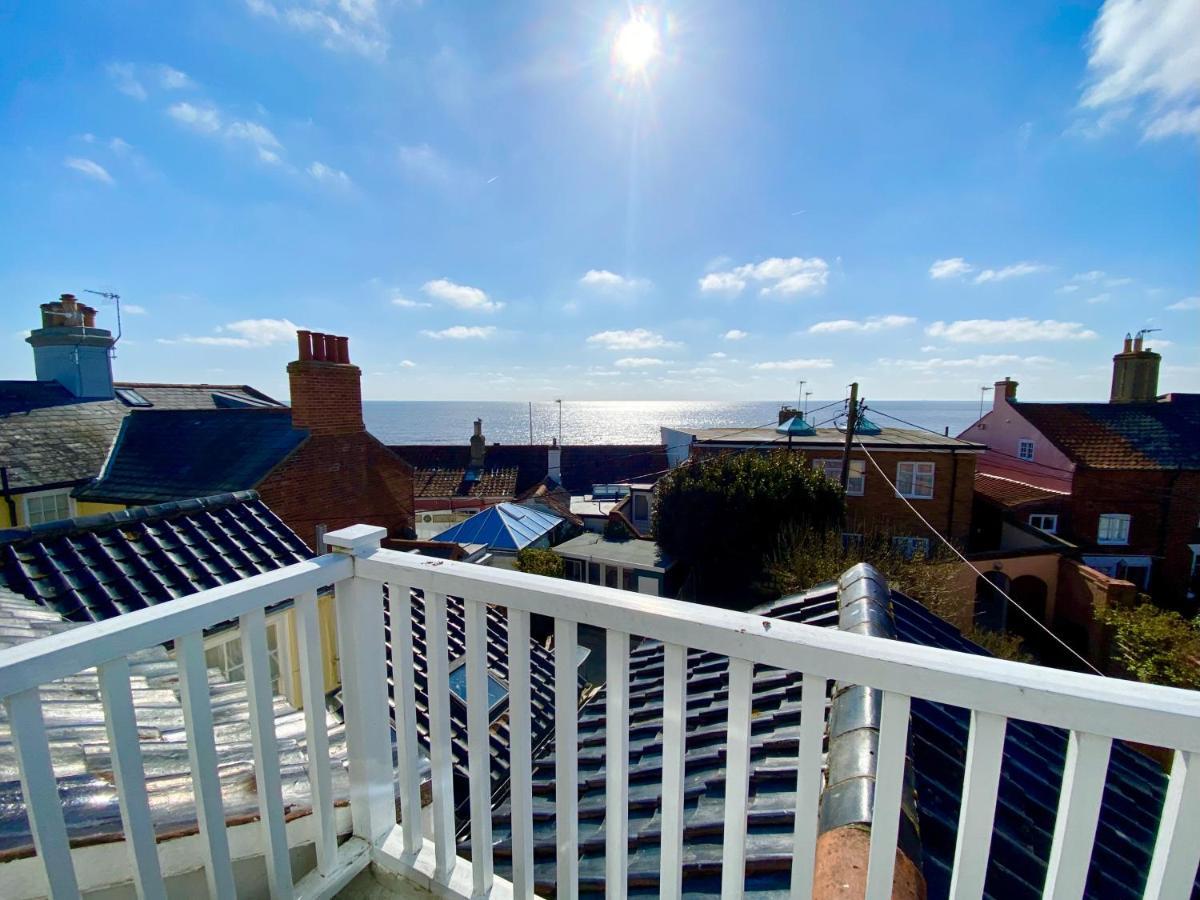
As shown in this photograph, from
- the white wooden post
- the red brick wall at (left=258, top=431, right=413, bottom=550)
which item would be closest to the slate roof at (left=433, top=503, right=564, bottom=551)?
the red brick wall at (left=258, top=431, right=413, bottom=550)

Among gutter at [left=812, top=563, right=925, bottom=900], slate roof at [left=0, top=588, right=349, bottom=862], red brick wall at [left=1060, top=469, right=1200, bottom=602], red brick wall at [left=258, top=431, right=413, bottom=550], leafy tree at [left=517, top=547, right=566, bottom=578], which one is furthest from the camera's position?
red brick wall at [left=1060, top=469, right=1200, bottom=602]

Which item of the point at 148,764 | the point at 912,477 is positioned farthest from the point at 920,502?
the point at 148,764

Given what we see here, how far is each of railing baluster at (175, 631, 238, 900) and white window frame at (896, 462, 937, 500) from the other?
17556 mm

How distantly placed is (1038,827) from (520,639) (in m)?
1.95

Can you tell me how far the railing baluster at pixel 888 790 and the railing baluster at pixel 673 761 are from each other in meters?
0.38

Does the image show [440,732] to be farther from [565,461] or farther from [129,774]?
[565,461]

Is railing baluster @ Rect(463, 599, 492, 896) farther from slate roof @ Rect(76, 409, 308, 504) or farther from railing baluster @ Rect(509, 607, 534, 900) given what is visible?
slate roof @ Rect(76, 409, 308, 504)

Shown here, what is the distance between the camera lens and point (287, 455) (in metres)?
10.2

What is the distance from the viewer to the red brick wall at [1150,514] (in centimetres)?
1569

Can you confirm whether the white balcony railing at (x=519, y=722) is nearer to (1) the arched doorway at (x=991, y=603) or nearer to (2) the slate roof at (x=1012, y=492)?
(1) the arched doorway at (x=991, y=603)

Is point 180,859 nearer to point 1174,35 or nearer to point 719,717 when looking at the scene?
point 719,717

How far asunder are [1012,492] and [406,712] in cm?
2075

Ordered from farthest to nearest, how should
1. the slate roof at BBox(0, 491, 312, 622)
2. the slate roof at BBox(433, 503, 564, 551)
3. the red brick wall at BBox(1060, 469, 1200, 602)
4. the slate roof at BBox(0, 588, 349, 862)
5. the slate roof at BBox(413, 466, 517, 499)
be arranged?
the slate roof at BBox(413, 466, 517, 499)
the red brick wall at BBox(1060, 469, 1200, 602)
the slate roof at BBox(433, 503, 564, 551)
the slate roof at BBox(0, 491, 312, 622)
the slate roof at BBox(0, 588, 349, 862)

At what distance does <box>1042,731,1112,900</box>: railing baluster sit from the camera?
878mm
